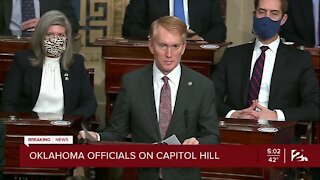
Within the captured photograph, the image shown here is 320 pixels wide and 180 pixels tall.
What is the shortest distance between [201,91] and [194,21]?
2.10 meters

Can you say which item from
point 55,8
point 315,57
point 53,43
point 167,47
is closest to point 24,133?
point 53,43

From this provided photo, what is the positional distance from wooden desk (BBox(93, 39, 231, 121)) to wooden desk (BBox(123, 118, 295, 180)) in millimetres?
967

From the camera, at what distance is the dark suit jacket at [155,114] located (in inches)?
146

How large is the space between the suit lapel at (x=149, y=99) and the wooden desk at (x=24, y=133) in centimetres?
70

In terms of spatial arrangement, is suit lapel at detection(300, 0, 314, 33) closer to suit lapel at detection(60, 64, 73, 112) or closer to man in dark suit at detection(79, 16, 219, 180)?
suit lapel at detection(60, 64, 73, 112)

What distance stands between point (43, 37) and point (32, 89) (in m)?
0.33

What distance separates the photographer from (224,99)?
5.11 metres

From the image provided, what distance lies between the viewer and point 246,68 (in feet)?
16.2

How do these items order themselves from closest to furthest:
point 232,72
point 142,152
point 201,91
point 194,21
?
1. point 142,152
2. point 201,91
3. point 232,72
4. point 194,21

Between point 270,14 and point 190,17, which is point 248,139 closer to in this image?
point 270,14

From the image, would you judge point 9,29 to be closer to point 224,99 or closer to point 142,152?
point 224,99

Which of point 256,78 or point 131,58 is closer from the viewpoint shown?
point 256,78

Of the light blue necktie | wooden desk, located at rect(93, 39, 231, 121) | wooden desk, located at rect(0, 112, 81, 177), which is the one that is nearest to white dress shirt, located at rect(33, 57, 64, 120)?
wooden desk, located at rect(93, 39, 231, 121)

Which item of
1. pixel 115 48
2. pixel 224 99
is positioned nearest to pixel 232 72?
pixel 224 99
